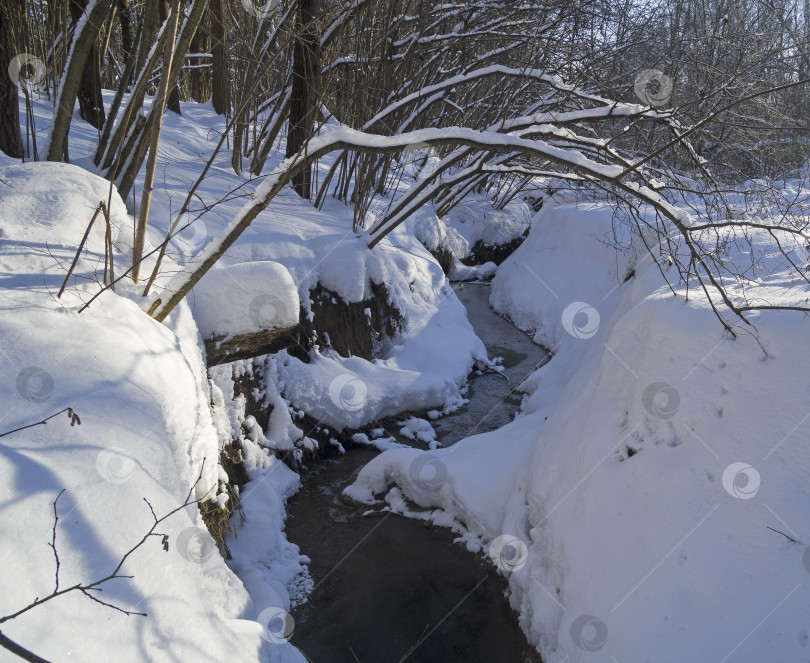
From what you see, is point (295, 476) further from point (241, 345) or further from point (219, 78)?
point (219, 78)

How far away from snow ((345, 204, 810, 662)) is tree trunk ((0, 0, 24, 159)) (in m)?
4.18

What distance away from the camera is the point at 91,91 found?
767 cm

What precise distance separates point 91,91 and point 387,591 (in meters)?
6.96

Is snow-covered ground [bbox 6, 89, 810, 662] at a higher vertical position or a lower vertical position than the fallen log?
higher

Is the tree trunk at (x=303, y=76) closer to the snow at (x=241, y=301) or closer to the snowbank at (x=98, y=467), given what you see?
the snow at (x=241, y=301)

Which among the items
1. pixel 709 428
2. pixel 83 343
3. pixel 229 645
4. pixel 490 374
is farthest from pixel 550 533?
pixel 490 374

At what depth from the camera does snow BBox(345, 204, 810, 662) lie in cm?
282

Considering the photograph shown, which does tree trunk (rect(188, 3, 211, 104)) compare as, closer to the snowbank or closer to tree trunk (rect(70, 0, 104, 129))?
tree trunk (rect(70, 0, 104, 129))

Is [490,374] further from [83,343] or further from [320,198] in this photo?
[83,343]

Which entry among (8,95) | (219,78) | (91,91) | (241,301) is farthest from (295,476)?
(219,78)

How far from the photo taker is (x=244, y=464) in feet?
16.8

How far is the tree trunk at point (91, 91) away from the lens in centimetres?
735

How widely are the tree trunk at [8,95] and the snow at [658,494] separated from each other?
418 cm

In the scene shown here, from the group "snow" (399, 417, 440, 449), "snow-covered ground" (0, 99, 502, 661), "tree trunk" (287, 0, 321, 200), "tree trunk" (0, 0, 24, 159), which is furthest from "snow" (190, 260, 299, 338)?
"tree trunk" (287, 0, 321, 200)
